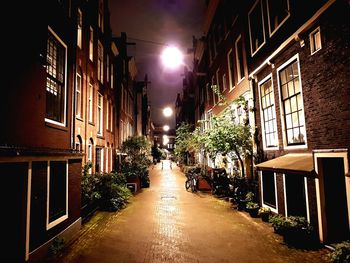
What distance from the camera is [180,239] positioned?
23.3 ft

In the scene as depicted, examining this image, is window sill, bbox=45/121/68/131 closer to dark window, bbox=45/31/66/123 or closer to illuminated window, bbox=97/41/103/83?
dark window, bbox=45/31/66/123

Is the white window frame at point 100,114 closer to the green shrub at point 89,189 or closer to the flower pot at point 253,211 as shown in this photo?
the green shrub at point 89,189

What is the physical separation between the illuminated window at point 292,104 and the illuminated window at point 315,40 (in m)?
0.91

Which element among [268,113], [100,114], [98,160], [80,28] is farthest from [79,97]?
[268,113]

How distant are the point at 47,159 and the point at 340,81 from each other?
7552 millimetres

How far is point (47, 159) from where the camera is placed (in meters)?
6.16

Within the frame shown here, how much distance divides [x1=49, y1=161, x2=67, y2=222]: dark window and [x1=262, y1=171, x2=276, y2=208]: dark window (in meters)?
7.51

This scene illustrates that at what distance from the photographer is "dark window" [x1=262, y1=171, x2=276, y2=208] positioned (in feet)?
30.7

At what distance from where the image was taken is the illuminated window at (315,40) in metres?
6.35

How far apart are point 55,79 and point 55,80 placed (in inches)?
1.3

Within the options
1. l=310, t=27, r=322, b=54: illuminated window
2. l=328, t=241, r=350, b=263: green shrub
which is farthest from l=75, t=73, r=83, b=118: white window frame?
l=328, t=241, r=350, b=263: green shrub

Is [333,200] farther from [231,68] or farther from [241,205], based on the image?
[231,68]

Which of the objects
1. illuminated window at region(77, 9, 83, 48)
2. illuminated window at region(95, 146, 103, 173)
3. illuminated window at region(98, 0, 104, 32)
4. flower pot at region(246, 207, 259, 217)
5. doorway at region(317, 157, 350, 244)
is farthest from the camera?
illuminated window at region(98, 0, 104, 32)

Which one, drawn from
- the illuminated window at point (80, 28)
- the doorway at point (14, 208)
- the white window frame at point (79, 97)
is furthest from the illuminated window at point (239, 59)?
the doorway at point (14, 208)
